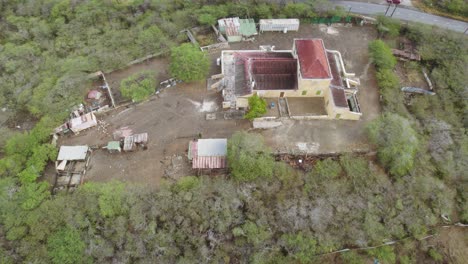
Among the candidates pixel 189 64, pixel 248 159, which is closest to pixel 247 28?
pixel 189 64

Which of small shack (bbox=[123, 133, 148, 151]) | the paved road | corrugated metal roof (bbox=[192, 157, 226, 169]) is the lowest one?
corrugated metal roof (bbox=[192, 157, 226, 169])

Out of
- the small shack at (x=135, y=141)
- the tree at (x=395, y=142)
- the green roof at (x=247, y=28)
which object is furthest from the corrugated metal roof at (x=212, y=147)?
the green roof at (x=247, y=28)

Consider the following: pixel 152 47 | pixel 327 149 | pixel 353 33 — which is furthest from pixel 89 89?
pixel 353 33

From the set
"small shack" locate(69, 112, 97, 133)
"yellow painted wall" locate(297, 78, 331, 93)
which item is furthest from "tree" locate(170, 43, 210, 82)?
"yellow painted wall" locate(297, 78, 331, 93)

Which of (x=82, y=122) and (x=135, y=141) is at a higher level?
(x=82, y=122)

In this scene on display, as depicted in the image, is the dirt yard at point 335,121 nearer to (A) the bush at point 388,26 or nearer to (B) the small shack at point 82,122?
(A) the bush at point 388,26

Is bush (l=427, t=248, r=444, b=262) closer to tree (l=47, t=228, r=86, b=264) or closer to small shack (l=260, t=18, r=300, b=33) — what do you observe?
small shack (l=260, t=18, r=300, b=33)

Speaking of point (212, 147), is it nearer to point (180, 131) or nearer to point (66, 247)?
point (180, 131)
